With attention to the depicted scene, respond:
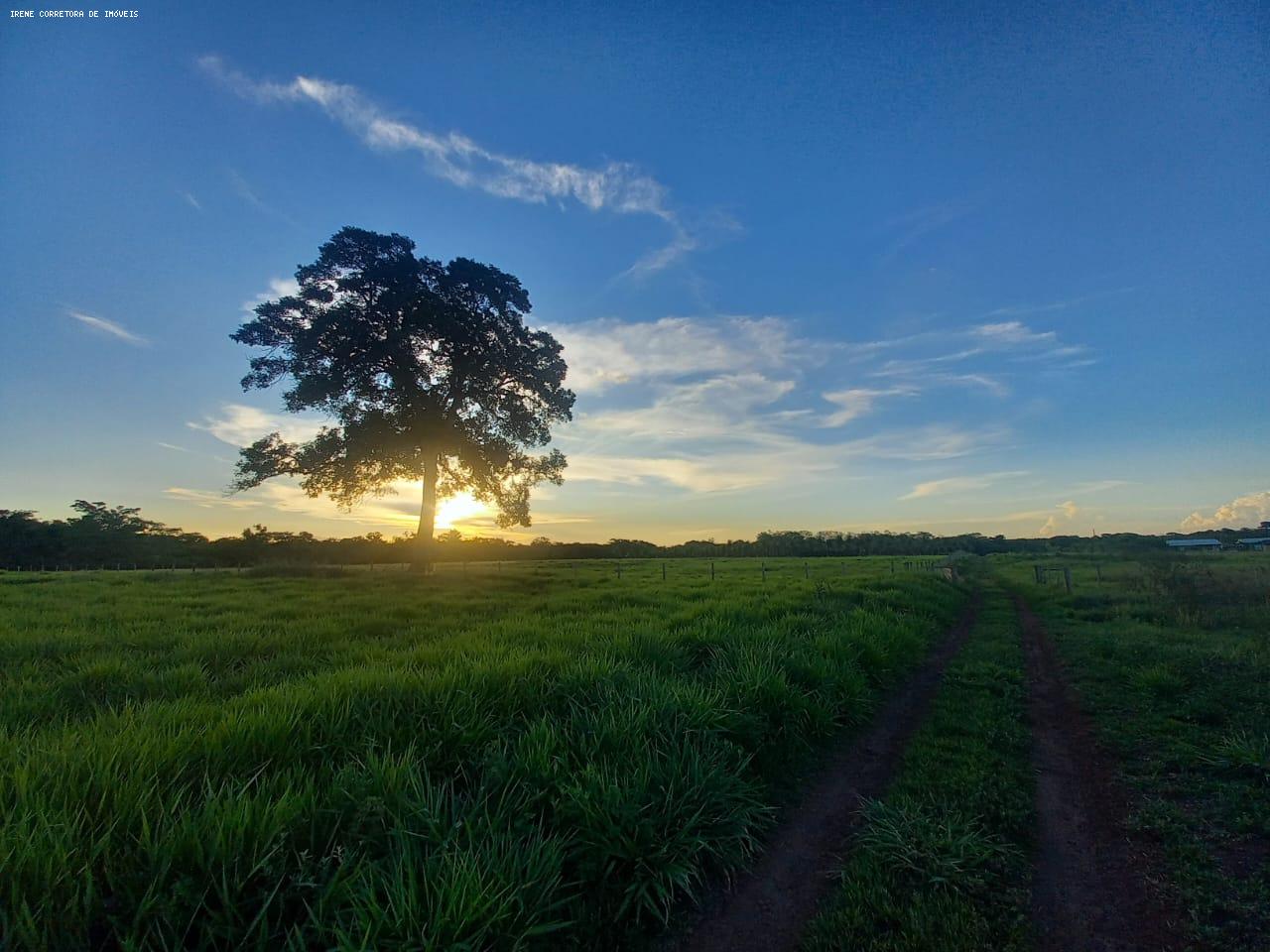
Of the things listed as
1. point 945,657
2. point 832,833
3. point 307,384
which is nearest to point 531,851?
point 832,833

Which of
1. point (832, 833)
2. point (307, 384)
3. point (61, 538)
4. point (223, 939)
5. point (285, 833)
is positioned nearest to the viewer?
point (223, 939)

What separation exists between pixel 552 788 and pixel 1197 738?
7.96 meters

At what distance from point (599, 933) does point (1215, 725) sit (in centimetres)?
866

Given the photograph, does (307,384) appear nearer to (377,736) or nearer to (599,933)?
(377,736)

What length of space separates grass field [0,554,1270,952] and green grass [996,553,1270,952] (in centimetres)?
3

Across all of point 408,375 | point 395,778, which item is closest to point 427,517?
point 408,375

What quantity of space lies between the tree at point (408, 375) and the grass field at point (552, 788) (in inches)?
546

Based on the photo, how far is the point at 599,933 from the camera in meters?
3.28

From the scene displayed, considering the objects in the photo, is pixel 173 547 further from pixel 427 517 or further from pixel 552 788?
pixel 552 788

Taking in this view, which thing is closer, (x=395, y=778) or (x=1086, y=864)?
(x=395, y=778)

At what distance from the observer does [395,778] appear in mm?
3721

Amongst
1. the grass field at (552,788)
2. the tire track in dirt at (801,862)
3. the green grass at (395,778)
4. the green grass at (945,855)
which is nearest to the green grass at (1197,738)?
the grass field at (552,788)

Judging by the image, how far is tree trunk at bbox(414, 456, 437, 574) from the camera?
23953 millimetres

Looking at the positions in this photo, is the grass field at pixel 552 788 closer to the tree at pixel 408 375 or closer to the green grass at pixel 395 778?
the green grass at pixel 395 778
